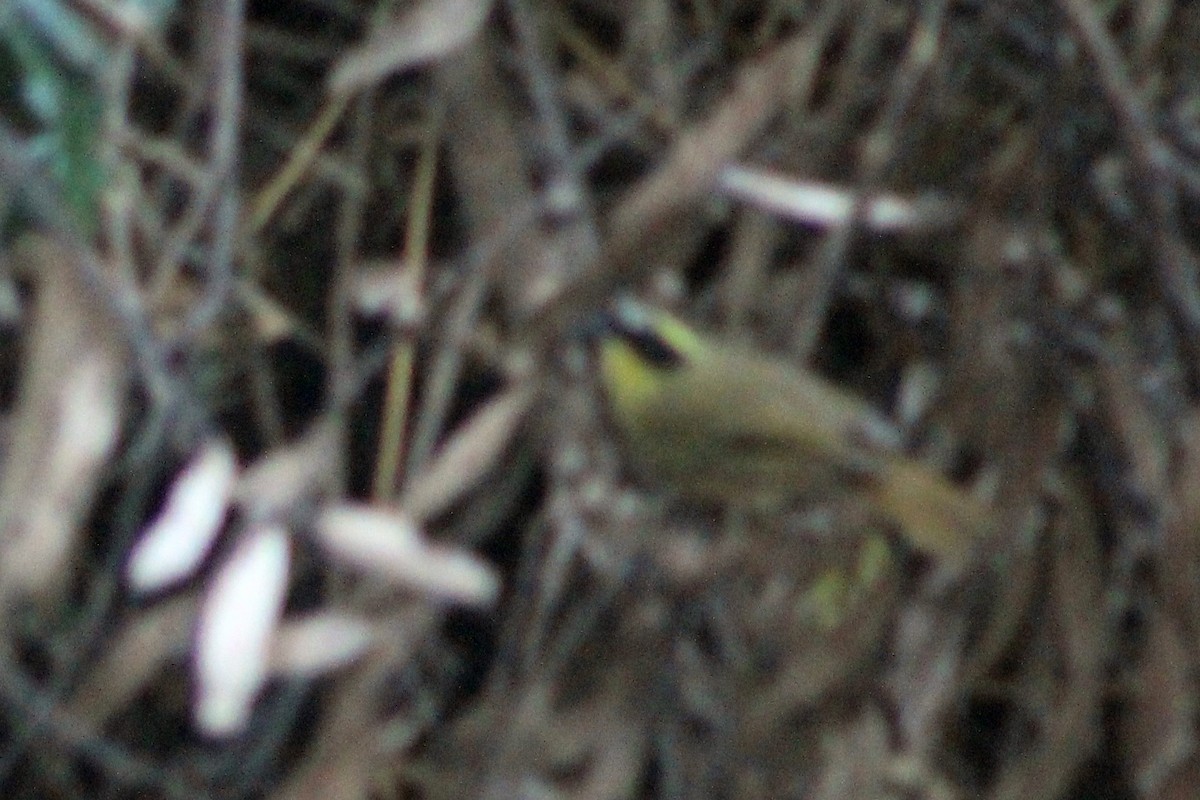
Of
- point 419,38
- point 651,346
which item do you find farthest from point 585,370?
point 419,38

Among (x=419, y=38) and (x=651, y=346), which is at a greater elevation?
(x=419, y=38)

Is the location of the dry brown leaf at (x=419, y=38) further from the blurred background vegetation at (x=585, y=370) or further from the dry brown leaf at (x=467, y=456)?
the dry brown leaf at (x=467, y=456)

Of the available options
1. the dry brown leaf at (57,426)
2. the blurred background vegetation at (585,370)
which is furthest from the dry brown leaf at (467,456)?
the dry brown leaf at (57,426)

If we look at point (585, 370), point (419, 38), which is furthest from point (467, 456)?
point (419, 38)

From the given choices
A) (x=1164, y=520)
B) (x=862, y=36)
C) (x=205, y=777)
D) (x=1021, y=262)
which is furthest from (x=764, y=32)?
(x=205, y=777)

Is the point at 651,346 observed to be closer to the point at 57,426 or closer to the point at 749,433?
the point at 749,433

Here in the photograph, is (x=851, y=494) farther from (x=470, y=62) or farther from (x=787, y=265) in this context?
(x=470, y=62)

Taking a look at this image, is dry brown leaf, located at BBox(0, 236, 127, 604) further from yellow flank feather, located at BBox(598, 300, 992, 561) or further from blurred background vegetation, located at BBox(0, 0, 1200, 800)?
yellow flank feather, located at BBox(598, 300, 992, 561)

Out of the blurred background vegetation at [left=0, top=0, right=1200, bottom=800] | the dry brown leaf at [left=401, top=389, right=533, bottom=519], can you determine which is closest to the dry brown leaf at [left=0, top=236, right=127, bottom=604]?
the blurred background vegetation at [left=0, top=0, right=1200, bottom=800]
